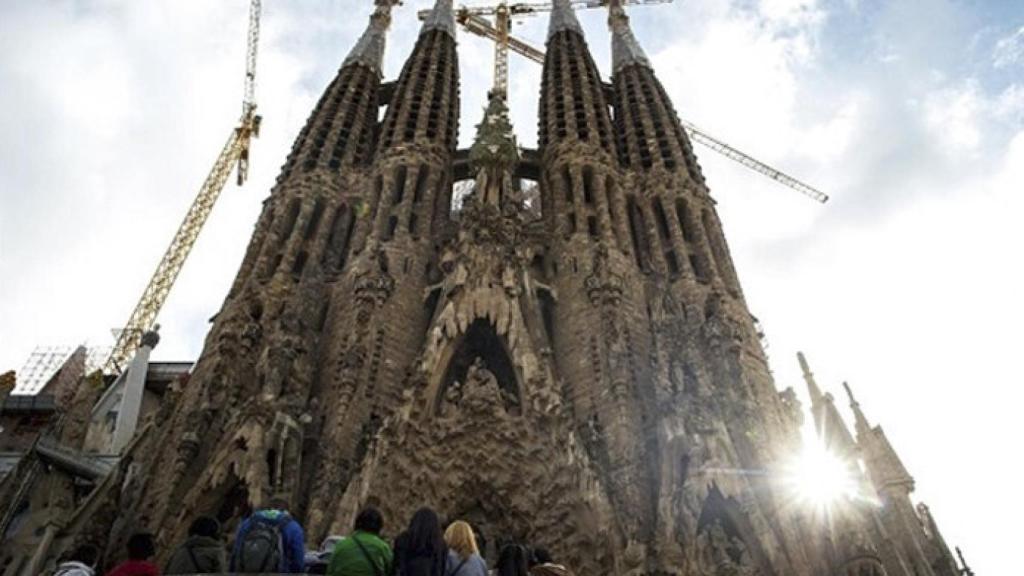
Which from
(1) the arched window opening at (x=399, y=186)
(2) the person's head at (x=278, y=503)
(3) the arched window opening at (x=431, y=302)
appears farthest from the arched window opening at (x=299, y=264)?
(2) the person's head at (x=278, y=503)

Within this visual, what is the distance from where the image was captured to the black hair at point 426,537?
513cm

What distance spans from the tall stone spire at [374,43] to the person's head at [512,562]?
25.6 meters

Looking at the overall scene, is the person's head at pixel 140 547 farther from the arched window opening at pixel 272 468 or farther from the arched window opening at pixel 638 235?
the arched window opening at pixel 638 235

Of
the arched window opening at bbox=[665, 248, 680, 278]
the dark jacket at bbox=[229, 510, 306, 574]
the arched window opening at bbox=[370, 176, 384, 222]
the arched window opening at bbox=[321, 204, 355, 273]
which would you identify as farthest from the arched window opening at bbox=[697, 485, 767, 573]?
the arched window opening at bbox=[370, 176, 384, 222]

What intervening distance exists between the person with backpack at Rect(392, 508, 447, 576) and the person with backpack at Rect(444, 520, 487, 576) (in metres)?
0.14

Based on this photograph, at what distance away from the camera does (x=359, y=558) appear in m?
5.29

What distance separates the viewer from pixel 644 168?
24.0m

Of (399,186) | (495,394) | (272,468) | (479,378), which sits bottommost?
(272,468)

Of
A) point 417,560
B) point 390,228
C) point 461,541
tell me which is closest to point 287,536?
point 417,560

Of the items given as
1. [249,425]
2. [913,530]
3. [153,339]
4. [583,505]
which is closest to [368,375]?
[249,425]

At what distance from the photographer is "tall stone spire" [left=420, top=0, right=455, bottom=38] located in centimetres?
3117

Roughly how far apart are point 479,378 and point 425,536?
1034 cm

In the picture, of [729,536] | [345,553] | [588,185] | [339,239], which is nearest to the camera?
[345,553]

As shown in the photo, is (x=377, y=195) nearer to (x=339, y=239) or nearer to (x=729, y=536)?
(x=339, y=239)
